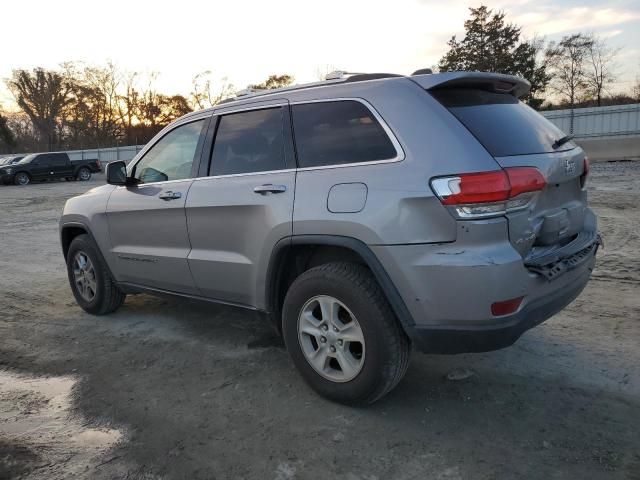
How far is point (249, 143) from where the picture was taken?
382 cm

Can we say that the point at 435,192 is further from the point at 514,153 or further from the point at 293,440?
the point at 293,440

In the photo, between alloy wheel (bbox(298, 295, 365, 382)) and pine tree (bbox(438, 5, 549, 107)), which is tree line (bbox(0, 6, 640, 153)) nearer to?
pine tree (bbox(438, 5, 549, 107))

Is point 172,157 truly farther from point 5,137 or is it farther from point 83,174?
point 5,137

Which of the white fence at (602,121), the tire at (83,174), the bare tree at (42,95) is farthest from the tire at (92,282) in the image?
the bare tree at (42,95)

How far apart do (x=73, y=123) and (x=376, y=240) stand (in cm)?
6176

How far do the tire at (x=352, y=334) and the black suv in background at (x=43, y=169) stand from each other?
29.7m

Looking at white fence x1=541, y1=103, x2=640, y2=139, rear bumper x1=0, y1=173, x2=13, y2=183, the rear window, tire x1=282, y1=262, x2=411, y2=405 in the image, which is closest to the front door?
tire x1=282, y1=262, x2=411, y2=405

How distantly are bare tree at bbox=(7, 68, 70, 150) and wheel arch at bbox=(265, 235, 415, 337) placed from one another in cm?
5800

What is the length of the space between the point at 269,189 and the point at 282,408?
4.48 ft

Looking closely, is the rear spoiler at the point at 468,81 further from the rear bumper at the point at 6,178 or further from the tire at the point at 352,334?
the rear bumper at the point at 6,178

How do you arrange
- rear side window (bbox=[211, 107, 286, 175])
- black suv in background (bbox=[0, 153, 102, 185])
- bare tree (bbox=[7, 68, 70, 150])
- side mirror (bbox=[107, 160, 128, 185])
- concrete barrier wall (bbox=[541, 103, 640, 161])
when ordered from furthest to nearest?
bare tree (bbox=[7, 68, 70, 150]) < black suv in background (bbox=[0, 153, 102, 185]) < concrete barrier wall (bbox=[541, 103, 640, 161]) < side mirror (bbox=[107, 160, 128, 185]) < rear side window (bbox=[211, 107, 286, 175])

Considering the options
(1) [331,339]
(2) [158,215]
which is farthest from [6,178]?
(1) [331,339]

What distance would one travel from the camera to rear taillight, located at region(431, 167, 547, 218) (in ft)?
8.87

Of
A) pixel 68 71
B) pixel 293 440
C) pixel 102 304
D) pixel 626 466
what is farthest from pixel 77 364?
pixel 68 71
